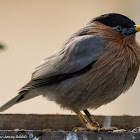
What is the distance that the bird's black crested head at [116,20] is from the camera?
3580mm

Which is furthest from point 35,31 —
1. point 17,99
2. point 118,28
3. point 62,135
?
point 62,135

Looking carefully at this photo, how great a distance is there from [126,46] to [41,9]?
3.16 metres

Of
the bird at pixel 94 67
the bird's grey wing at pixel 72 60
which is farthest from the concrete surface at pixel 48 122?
the bird's grey wing at pixel 72 60

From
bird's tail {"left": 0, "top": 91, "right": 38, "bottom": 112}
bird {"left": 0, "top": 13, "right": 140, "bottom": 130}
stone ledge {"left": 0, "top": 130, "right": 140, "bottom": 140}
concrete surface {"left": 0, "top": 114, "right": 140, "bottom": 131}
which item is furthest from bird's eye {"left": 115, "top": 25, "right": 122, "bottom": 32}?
stone ledge {"left": 0, "top": 130, "right": 140, "bottom": 140}

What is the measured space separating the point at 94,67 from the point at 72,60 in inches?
9.7

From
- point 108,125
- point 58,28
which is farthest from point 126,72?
point 58,28

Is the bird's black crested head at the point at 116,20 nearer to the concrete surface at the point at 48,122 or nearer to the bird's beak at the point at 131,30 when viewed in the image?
the bird's beak at the point at 131,30

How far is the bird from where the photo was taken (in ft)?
11.3

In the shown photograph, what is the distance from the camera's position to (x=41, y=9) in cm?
651

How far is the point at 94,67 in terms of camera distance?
3.46 metres

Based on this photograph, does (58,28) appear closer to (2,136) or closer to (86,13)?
(86,13)

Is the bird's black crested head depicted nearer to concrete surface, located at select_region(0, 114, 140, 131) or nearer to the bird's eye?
the bird's eye

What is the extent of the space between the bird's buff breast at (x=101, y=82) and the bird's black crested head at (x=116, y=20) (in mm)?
256

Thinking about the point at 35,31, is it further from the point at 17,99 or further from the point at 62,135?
the point at 62,135
